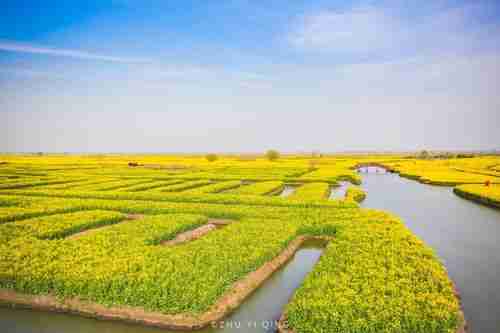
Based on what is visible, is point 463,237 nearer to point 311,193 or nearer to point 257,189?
point 311,193

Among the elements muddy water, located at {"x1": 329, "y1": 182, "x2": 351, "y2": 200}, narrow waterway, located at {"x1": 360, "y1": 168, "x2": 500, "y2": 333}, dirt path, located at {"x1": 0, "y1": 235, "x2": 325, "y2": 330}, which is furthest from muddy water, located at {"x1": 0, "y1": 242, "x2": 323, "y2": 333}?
muddy water, located at {"x1": 329, "y1": 182, "x2": 351, "y2": 200}

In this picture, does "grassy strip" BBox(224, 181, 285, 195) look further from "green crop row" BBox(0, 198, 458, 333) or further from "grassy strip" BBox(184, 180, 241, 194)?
"green crop row" BBox(0, 198, 458, 333)

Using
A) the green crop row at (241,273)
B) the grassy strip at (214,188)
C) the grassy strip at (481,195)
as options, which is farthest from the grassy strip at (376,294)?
the grassy strip at (214,188)

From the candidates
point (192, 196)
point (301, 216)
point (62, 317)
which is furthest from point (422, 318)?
point (192, 196)

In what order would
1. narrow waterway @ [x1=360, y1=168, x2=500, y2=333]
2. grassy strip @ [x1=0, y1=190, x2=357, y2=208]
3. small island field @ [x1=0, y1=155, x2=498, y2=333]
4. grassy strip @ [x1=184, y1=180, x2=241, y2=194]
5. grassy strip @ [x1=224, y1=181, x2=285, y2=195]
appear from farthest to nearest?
grassy strip @ [x1=184, y1=180, x2=241, y2=194], grassy strip @ [x1=224, y1=181, x2=285, y2=195], grassy strip @ [x1=0, y1=190, x2=357, y2=208], narrow waterway @ [x1=360, y1=168, x2=500, y2=333], small island field @ [x1=0, y1=155, x2=498, y2=333]

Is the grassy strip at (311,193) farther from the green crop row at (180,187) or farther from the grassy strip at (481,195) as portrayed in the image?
the grassy strip at (481,195)

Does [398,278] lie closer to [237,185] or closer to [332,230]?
[332,230]

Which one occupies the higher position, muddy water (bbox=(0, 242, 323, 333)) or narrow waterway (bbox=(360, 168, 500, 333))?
narrow waterway (bbox=(360, 168, 500, 333))

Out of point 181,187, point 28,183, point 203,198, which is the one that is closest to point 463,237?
point 203,198
